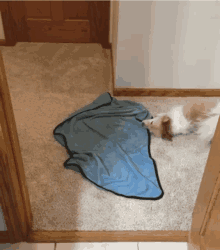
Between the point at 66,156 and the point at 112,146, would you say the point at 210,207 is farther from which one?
the point at 66,156

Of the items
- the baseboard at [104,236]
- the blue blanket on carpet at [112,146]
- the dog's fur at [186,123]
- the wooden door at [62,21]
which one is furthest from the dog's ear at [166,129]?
the wooden door at [62,21]

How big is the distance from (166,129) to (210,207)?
35.8 inches

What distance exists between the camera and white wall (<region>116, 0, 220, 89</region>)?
1795mm

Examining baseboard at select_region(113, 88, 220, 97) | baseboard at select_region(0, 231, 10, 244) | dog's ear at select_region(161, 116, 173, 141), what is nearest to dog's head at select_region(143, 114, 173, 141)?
dog's ear at select_region(161, 116, 173, 141)

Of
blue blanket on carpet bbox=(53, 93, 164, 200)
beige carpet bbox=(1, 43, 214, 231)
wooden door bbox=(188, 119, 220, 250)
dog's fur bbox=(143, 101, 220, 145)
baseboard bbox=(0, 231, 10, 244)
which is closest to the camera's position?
wooden door bbox=(188, 119, 220, 250)

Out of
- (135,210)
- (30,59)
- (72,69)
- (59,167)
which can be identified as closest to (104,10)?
(72,69)

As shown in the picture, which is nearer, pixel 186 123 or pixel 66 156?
pixel 66 156

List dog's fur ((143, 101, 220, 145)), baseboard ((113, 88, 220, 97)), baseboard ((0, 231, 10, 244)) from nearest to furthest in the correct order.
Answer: baseboard ((0, 231, 10, 244)), dog's fur ((143, 101, 220, 145)), baseboard ((113, 88, 220, 97))

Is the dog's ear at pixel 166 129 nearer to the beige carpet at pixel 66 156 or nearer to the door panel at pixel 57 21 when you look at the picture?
the beige carpet at pixel 66 156

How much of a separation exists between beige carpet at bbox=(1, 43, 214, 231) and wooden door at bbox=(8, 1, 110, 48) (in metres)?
0.37

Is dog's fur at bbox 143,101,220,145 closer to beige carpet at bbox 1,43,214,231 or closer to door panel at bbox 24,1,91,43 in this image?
beige carpet at bbox 1,43,214,231

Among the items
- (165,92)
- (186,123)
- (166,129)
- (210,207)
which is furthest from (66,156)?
(165,92)

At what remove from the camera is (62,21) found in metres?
2.80

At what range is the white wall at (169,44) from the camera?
1795 mm
